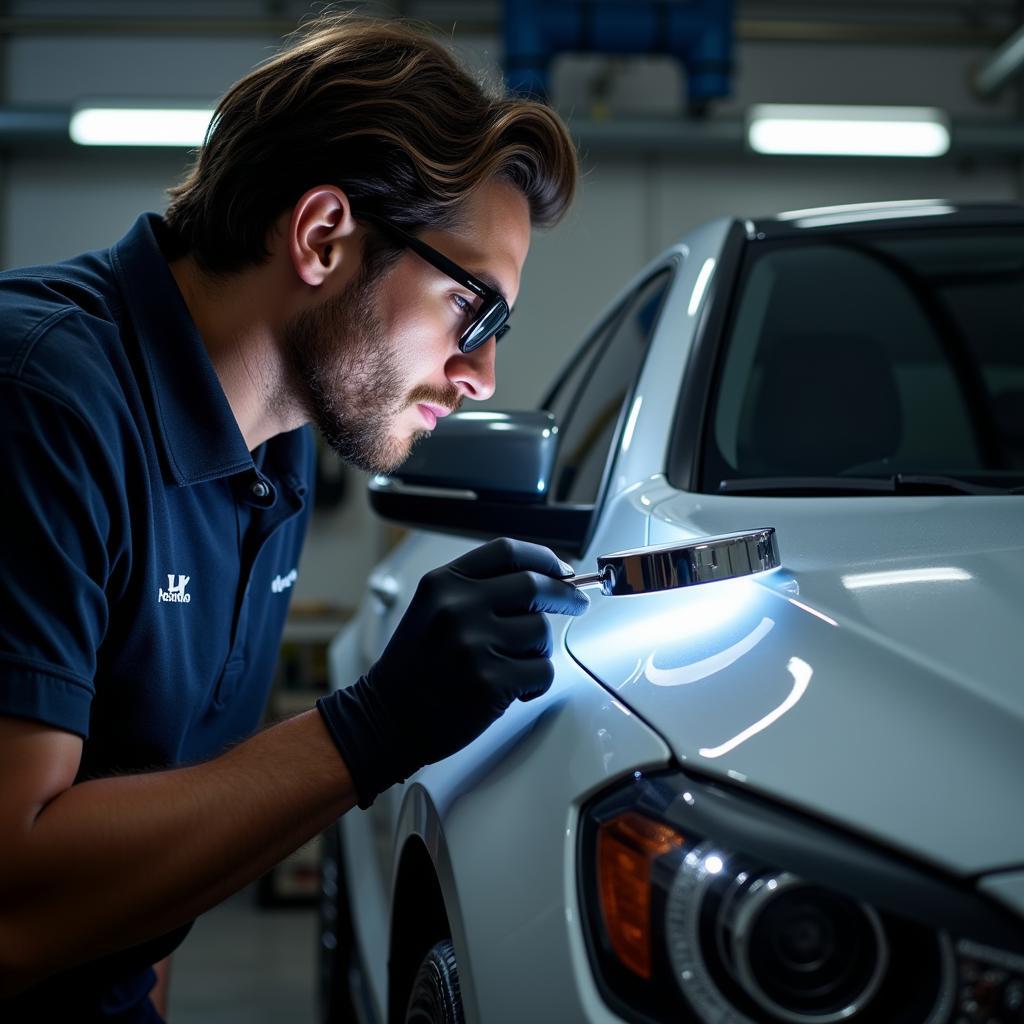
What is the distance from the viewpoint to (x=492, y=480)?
1201 mm

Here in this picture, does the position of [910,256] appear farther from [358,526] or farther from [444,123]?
[358,526]

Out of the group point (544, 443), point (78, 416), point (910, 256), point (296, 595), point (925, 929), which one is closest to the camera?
point (925, 929)

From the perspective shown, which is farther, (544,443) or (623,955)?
(544,443)

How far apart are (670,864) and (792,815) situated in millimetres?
76

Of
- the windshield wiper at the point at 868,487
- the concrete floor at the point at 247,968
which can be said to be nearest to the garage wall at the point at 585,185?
the concrete floor at the point at 247,968

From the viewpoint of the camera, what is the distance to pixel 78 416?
2.95 ft

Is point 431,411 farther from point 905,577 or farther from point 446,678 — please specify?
point 905,577

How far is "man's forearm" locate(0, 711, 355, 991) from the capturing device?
792 mm

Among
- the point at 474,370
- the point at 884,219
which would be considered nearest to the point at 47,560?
the point at 474,370

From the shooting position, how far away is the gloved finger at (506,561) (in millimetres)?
914

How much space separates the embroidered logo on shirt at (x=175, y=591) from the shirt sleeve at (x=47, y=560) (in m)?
0.17

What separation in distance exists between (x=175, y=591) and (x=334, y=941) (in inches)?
40.9

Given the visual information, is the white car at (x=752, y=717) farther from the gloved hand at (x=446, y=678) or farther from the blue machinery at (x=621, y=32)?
the blue machinery at (x=621, y=32)

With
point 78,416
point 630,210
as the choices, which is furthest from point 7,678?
point 630,210
